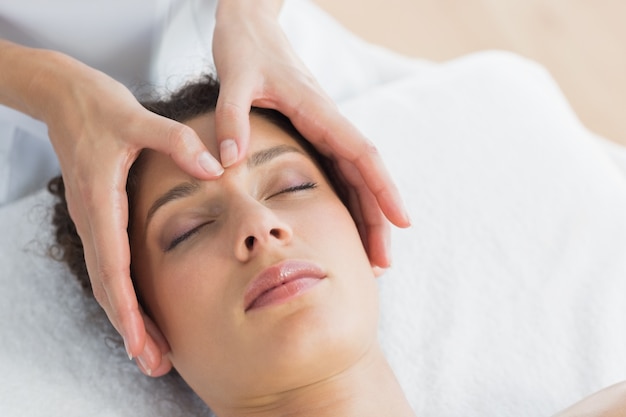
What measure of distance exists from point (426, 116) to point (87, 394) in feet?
2.48

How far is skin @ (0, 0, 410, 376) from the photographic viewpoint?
978 millimetres

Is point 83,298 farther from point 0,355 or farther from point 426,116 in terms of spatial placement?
point 426,116

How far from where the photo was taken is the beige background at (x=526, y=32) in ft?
6.85

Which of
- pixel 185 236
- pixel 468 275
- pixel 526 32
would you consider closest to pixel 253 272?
pixel 185 236

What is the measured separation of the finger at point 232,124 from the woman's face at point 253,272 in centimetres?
3

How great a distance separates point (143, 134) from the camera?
98cm

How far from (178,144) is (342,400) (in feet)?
1.20

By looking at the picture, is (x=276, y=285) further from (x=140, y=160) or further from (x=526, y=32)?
(x=526, y=32)

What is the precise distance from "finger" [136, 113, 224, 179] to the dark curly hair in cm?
13

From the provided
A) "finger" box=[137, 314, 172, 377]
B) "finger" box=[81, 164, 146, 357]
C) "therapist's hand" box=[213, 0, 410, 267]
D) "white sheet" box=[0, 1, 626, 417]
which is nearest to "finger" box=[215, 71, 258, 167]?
"therapist's hand" box=[213, 0, 410, 267]

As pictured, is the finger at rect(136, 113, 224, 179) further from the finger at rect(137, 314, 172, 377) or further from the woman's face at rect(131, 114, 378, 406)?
the finger at rect(137, 314, 172, 377)

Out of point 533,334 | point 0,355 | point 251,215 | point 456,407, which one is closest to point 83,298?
point 0,355

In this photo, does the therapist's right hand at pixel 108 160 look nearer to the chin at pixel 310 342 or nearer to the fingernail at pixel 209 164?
the fingernail at pixel 209 164

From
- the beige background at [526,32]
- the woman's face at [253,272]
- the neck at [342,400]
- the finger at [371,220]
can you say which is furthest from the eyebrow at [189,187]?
the beige background at [526,32]
